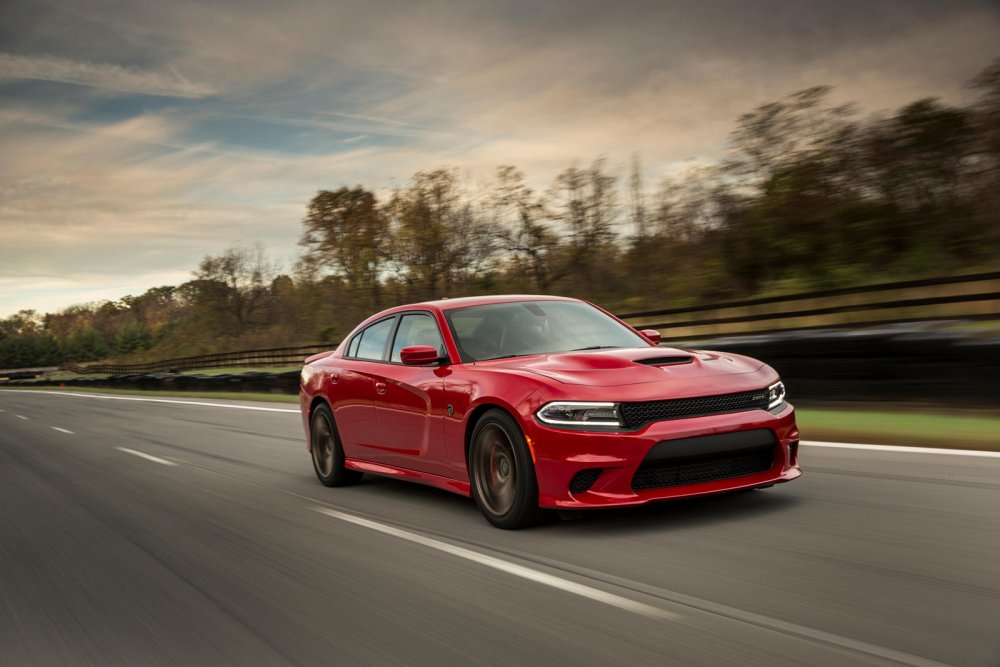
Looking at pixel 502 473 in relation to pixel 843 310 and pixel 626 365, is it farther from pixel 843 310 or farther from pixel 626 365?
pixel 843 310

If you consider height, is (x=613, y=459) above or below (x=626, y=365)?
below

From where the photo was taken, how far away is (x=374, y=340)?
806cm

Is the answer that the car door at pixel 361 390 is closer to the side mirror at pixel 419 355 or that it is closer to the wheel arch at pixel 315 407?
the wheel arch at pixel 315 407

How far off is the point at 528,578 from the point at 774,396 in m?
2.07

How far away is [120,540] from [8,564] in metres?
0.72

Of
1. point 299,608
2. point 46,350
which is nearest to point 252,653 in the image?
point 299,608

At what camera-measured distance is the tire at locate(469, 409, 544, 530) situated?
5.59 meters

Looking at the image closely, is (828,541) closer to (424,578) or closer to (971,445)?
(424,578)

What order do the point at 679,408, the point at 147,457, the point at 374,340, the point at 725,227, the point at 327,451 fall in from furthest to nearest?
the point at 725,227
the point at 147,457
the point at 327,451
the point at 374,340
the point at 679,408

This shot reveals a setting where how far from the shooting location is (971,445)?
771 centimetres

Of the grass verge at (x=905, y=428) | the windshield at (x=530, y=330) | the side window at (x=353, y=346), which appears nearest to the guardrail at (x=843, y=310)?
the grass verge at (x=905, y=428)

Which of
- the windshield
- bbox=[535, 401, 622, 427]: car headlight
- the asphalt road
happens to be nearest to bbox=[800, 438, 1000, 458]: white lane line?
the asphalt road

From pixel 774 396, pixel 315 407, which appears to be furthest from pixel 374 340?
pixel 774 396

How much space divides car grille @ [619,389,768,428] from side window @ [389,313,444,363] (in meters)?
1.90
